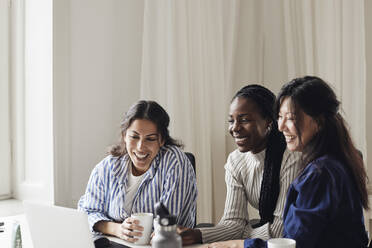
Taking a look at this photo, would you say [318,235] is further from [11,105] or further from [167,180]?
[11,105]

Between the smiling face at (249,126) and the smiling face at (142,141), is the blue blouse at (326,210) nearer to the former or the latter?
the smiling face at (249,126)

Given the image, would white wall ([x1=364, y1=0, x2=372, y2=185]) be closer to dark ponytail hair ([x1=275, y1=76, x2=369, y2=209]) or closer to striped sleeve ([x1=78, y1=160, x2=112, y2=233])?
dark ponytail hair ([x1=275, y1=76, x2=369, y2=209])

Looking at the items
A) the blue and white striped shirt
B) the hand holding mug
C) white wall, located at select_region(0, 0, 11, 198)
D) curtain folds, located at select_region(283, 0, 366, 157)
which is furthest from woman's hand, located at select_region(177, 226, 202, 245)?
curtain folds, located at select_region(283, 0, 366, 157)

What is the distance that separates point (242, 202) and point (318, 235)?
23.1 inches

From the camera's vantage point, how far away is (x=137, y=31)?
103 inches

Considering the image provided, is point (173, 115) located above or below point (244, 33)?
below

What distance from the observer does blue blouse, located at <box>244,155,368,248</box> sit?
133cm

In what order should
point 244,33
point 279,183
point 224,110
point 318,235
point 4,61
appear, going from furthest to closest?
point 244,33, point 224,110, point 4,61, point 279,183, point 318,235

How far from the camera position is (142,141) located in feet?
6.13

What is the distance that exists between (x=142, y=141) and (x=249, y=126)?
0.42m

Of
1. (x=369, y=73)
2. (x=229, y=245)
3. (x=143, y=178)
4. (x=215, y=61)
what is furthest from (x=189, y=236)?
(x=369, y=73)

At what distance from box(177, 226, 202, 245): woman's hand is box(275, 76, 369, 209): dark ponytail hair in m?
0.43

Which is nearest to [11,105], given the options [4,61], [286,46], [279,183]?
[4,61]

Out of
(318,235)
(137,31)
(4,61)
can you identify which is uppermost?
(137,31)
